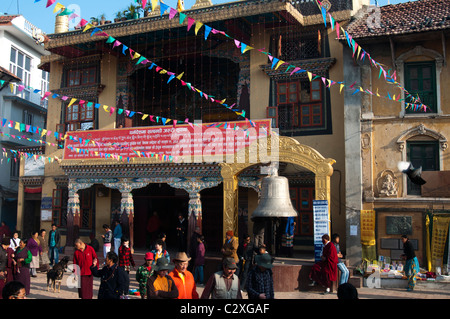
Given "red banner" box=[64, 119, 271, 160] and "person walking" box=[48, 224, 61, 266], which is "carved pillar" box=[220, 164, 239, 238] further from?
"person walking" box=[48, 224, 61, 266]

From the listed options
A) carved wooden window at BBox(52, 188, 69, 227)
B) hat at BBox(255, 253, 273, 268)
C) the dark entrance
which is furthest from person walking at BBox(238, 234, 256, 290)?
carved wooden window at BBox(52, 188, 69, 227)

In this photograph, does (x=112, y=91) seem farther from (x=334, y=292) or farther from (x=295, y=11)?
(x=334, y=292)

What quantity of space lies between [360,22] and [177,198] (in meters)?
10.5

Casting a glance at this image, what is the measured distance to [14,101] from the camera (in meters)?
25.6

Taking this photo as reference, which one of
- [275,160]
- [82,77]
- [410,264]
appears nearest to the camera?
[410,264]

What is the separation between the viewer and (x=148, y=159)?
1794 cm

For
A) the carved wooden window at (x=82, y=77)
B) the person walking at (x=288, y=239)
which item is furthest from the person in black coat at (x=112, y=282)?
the carved wooden window at (x=82, y=77)

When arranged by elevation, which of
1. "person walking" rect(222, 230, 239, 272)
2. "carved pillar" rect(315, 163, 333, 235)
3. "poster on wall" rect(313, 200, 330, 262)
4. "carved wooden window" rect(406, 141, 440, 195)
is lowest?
"person walking" rect(222, 230, 239, 272)

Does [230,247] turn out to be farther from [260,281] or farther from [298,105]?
[298,105]

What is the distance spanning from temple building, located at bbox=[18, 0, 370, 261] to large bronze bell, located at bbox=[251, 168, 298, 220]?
214cm

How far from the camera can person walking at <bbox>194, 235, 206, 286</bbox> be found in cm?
1323

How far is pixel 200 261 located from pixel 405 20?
1016 centimetres

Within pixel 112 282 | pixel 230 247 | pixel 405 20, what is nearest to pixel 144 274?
pixel 112 282
